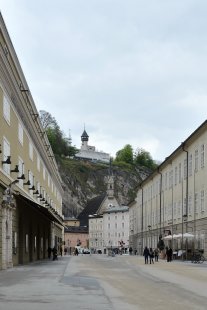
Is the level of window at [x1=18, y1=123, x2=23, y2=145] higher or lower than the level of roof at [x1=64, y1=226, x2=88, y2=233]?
higher

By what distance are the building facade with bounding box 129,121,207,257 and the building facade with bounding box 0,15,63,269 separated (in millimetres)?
14734

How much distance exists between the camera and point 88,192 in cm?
19625

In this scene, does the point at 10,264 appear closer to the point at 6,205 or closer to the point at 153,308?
the point at 6,205

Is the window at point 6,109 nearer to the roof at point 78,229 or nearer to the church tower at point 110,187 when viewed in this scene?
the roof at point 78,229

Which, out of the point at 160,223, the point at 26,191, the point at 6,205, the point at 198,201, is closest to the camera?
the point at 6,205

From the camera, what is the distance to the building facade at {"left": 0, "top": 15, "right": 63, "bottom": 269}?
29.4 metres

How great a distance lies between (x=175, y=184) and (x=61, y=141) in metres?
135

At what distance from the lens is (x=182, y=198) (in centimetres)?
6044

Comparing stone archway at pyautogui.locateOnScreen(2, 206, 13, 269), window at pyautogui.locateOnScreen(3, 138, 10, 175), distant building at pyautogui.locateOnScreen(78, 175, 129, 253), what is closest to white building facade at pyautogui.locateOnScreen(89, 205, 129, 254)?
distant building at pyautogui.locateOnScreen(78, 175, 129, 253)

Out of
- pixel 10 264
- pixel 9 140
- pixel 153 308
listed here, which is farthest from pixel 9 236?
pixel 153 308

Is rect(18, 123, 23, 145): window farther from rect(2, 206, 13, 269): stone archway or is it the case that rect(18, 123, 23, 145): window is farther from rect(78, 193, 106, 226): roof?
rect(78, 193, 106, 226): roof

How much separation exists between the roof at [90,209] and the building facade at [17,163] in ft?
418

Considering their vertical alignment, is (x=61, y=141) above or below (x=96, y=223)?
above

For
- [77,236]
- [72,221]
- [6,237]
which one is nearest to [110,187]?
[72,221]
